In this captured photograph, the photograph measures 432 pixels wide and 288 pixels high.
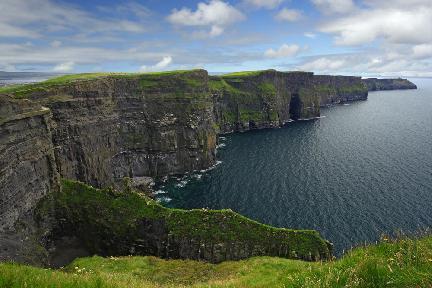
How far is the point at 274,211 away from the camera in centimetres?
7650

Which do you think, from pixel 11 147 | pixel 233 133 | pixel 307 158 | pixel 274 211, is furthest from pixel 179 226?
pixel 233 133

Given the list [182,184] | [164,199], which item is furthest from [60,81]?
[182,184]

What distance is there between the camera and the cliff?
49.6m

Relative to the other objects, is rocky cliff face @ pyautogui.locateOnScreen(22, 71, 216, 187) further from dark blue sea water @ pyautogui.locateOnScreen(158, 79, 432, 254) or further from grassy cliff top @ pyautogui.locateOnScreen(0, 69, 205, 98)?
dark blue sea water @ pyautogui.locateOnScreen(158, 79, 432, 254)

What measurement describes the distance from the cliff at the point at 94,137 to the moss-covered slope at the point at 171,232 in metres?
0.55

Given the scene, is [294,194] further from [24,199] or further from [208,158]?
[24,199]

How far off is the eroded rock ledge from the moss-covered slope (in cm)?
52

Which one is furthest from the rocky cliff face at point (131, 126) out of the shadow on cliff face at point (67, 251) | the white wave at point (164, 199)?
the shadow on cliff face at point (67, 251)

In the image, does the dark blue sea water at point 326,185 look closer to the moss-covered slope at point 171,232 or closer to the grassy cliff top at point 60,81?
the moss-covered slope at point 171,232

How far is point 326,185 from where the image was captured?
302 ft

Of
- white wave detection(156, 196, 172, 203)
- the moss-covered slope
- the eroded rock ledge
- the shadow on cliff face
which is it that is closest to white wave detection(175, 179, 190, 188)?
the eroded rock ledge

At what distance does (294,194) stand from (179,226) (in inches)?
1654

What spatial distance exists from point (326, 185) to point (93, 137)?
57285 mm

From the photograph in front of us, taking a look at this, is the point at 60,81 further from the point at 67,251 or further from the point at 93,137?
the point at 67,251
